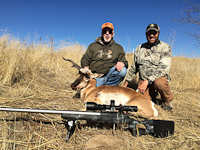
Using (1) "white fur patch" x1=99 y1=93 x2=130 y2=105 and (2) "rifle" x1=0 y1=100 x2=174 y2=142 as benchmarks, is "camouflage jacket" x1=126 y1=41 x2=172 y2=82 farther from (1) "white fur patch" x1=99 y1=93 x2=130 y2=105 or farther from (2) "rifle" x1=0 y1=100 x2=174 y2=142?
(2) "rifle" x1=0 y1=100 x2=174 y2=142

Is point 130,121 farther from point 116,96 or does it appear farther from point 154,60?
point 154,60

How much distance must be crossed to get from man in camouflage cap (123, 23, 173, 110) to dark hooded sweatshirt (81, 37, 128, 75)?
0.63m

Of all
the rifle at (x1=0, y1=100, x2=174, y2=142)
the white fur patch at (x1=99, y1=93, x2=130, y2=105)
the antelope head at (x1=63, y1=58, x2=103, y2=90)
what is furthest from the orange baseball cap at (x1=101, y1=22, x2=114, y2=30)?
the rifle at (x1=0, y1=100, x2=174, y2=142)

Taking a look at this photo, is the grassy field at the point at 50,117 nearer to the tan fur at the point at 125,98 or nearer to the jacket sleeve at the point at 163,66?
the tan fur at the point at 125,98

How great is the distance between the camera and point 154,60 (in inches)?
143

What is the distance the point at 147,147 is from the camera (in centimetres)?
192

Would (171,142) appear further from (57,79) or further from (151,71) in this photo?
(57,79)

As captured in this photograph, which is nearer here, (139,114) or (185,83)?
(139,114)

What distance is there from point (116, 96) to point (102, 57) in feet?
5.39

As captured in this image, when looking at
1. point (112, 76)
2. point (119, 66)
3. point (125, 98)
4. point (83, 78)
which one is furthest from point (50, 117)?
point (119, 66)

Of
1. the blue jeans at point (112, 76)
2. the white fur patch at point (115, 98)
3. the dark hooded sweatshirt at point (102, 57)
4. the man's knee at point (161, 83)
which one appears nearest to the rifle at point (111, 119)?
the white fur patch at point (115, 98)

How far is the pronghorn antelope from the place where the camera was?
8.49 ft

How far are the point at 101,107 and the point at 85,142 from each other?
0.59 metres

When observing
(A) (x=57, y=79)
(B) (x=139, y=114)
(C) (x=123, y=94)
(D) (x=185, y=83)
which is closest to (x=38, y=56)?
(A) (x=57, y=79)
